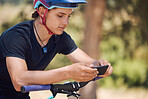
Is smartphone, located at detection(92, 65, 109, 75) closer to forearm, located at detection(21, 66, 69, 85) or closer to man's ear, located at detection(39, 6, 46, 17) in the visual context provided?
forearm, located at detection(21, 66, 69, 85)

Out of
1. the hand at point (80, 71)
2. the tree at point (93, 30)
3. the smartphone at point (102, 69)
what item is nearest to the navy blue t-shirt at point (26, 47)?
the hand at point (80, 71)

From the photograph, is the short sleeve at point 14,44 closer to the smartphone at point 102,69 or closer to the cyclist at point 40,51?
the cyclist at point 40,51

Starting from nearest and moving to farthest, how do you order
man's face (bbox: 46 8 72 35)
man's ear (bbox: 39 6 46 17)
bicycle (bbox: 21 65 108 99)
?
bicycle (bbox: 21 65 108 99)
man's face (bbox: 46 8 72 35)
man's ear (bbox: 39 6 46 17)

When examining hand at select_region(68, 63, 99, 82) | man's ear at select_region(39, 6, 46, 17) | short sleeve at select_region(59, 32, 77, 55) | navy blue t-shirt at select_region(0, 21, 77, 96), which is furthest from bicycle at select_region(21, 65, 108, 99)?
man's ear at select_region(39, 6, 46, 17)

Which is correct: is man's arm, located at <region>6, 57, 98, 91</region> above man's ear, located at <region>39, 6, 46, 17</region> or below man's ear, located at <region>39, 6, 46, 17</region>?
below

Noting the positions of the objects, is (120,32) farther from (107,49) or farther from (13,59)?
(13,59)

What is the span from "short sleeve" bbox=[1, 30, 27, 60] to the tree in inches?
225

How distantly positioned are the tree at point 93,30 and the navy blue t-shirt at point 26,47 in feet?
17.1

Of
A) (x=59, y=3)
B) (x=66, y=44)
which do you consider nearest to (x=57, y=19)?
(x=59, y=3)

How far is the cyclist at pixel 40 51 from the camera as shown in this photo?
90.3 inches

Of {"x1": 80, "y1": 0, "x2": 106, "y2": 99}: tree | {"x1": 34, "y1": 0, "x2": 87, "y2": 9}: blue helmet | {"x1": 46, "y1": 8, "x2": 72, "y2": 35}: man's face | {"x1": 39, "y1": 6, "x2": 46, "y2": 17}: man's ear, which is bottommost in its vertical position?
{"x1": 80, "y1": 0, "x2": 106, "y2": 99}: tree

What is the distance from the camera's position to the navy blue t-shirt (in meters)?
Result: 2.47

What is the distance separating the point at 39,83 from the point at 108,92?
1216 centimetres

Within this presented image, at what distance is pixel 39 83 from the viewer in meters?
2.31
